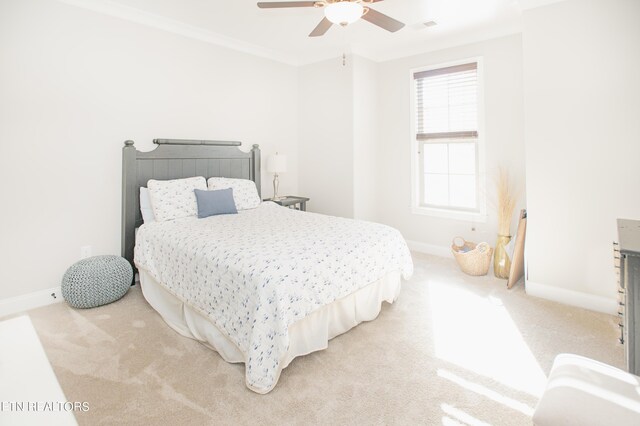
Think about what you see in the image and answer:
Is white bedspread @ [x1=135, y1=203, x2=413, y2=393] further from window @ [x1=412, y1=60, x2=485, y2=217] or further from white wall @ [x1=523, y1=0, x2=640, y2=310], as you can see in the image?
window @ [x1=412, y1=60, x2=485, y2=217]

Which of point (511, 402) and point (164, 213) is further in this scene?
point (164, 213)

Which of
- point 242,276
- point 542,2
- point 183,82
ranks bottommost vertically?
point 242,276

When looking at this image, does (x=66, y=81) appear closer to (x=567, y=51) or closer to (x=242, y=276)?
(x=242, y=276)

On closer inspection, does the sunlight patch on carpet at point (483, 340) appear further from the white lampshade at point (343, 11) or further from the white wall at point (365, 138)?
the white lampshade at point (343, 11)

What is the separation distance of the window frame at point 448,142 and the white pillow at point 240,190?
2.10m

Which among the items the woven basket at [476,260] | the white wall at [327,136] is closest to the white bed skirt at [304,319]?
the woven basket at [476,260]

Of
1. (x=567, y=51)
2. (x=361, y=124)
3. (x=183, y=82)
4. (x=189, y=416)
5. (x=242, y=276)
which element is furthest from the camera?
(x=361, y=124)

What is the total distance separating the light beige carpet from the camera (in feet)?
5.67

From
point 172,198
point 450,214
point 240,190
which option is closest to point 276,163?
point 240,190

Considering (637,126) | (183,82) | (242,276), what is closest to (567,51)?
(637,126)

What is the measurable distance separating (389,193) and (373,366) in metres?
3.10

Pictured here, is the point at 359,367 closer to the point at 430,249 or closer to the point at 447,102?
the point at 430,249

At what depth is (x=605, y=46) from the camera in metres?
2.70

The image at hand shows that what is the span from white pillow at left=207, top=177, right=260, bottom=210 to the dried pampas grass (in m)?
2.65
